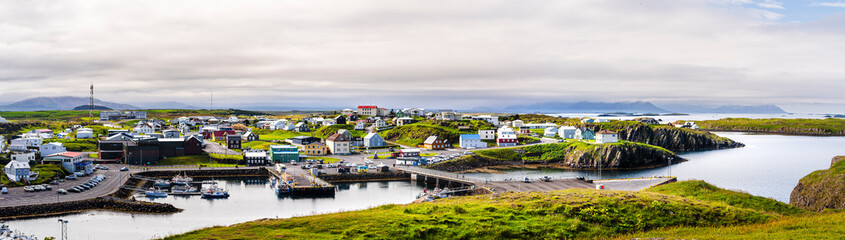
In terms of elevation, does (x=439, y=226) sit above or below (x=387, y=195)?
above

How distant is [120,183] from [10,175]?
9796 mm

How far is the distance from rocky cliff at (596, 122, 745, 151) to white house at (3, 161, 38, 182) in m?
105

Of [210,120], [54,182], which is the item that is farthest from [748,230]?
[210,120]

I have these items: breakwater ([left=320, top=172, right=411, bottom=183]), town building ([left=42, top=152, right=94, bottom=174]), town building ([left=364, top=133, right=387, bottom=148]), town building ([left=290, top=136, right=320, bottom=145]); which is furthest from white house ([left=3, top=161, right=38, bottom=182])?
town building ([left=364, top=133, right=387, bottom=148])

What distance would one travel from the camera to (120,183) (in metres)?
51.8

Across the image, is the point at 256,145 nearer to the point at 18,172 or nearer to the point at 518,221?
the point at 18,172

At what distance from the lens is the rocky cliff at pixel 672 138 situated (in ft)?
349

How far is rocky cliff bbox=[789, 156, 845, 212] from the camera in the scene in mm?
29622

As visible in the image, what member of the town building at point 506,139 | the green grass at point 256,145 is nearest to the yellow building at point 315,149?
the green grass at point 256,145

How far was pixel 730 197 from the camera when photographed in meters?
31.1

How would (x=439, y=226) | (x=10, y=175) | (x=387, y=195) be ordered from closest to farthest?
(x=439, y=226)
(x=10, y=175)
(x=387, y=195)

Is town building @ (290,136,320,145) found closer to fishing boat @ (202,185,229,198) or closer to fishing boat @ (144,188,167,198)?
fishing boat @ (202,185,229,198)

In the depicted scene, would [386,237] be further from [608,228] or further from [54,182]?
[54,182]

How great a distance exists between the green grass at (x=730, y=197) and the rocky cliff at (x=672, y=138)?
2933 inches
